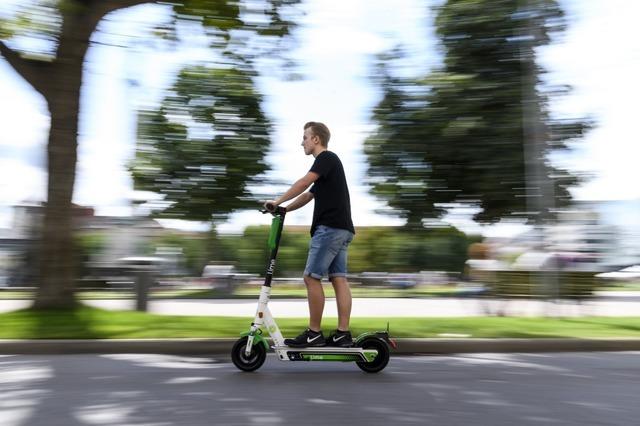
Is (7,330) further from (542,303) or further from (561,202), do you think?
(561,202)

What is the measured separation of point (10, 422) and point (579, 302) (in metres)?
11.3

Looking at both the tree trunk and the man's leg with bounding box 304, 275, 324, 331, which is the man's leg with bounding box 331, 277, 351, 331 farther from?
the tree trunk

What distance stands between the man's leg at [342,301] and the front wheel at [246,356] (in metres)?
0.67

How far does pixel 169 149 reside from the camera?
2911 centimetres

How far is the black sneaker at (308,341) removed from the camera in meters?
5.64

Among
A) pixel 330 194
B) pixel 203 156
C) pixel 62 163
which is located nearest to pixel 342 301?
pixel 330 194

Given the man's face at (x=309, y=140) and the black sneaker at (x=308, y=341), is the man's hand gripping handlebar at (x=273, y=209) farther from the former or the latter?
the black sneaker at (x=308, y=341)

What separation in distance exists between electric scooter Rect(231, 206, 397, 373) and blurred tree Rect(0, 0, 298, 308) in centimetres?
501

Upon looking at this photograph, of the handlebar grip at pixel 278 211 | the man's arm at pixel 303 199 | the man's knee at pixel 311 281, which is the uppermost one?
the man's arm at pixel 303 199

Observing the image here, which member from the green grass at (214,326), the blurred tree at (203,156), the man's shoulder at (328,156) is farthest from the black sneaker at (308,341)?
the blurred tree at (203,156)

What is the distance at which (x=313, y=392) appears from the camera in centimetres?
498

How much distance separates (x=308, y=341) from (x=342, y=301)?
43cm

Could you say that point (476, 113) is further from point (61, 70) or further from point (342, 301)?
point (342, 301)

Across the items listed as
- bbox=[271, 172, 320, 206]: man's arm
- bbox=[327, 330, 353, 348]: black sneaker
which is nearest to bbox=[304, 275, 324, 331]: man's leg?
bbox=[327, 330, 353, 348]: black sneaker
